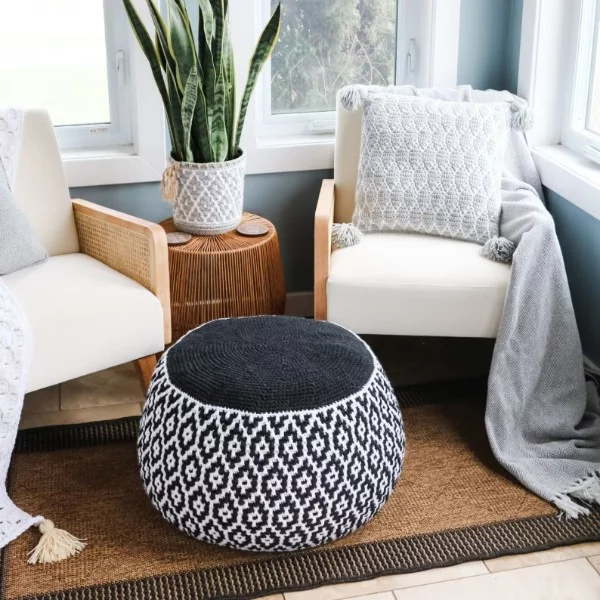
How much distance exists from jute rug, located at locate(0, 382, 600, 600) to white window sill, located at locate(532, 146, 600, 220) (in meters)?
0.74

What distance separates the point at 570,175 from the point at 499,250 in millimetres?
431

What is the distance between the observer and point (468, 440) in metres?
2.62

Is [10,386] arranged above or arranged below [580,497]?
above

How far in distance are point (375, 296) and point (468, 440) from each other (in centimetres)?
49

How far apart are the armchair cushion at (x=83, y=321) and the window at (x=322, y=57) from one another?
1.06 m

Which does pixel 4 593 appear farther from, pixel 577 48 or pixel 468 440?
pixel 577 48

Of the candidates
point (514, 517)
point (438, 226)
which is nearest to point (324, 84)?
point (438, 226)

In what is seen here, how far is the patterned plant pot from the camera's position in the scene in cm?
277

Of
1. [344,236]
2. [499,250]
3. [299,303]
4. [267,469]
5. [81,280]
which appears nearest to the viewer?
[267,469]

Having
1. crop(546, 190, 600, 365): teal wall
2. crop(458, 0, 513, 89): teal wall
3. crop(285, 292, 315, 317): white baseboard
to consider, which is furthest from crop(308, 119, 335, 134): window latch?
crop(546, 190, 600, 365): teal wall

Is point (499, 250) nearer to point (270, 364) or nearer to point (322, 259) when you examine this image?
point (322, 259)

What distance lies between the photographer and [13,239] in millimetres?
2568

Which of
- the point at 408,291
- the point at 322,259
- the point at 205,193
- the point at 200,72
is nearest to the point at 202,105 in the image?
the point at 200,72

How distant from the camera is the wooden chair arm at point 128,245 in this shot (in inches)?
98.7
